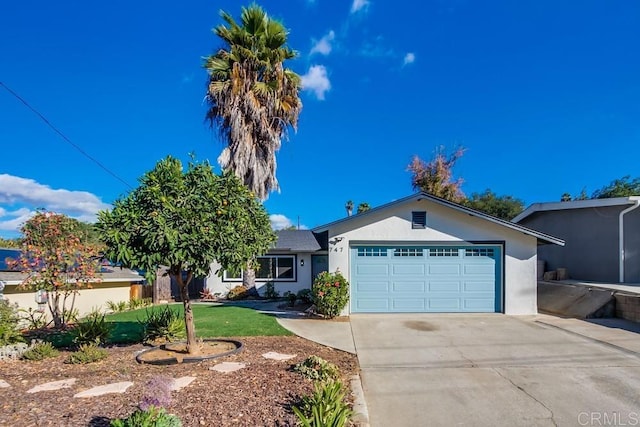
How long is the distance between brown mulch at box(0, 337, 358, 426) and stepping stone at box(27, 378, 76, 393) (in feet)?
0.33

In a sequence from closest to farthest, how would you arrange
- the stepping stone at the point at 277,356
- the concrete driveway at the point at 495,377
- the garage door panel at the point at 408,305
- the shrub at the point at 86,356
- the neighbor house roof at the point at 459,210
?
1. the concrete driveway at the point at 495,377
2. the shrub at the point at 86,356
3. the stepping stone at the point at 277,356
4. the neighbor house roof at the point at 459,210
5. the garage door panel at the point at 408,305

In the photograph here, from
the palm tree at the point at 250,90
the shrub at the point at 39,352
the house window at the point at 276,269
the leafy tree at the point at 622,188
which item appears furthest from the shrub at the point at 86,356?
the leafy tree at the point at 622,188

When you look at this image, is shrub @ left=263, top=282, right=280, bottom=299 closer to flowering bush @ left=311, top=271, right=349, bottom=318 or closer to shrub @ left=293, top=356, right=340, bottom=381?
flowering bush @ left=311, top=271, right=349, bottom=318

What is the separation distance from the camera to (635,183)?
91.5 ft

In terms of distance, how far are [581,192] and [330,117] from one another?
81.0ft

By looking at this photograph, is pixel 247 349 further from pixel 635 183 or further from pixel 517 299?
pixel 635 183

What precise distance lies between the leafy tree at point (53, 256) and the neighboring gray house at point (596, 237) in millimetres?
16962

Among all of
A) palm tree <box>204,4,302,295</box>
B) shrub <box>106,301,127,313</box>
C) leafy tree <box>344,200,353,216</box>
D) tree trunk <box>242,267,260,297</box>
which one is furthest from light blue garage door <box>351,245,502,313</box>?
leafy tree <box>344,200,353,216</box>

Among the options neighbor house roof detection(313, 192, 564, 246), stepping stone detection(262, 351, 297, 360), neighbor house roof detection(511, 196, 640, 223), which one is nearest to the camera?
stepping stone detection(262, 351, 297, 360)

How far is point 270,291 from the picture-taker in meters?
16.9

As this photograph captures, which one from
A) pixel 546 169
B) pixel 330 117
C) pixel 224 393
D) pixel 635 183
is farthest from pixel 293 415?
pixel 635 183

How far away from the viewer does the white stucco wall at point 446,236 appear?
11477mm

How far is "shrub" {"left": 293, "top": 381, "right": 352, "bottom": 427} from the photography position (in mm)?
3498

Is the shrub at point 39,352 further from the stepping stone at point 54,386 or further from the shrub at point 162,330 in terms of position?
the stepping stone at point 54,386
